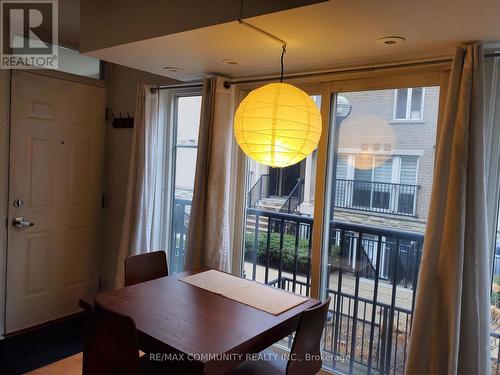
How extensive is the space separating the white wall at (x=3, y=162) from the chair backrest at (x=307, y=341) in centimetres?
244

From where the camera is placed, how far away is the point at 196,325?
1.66 m

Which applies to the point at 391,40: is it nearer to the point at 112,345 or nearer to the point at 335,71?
the point at 335,71

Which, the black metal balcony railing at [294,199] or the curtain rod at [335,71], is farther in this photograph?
the black metal balcony railing at [294,199]

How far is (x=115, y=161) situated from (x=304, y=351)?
2.54m

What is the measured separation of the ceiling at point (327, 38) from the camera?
4.70 feet

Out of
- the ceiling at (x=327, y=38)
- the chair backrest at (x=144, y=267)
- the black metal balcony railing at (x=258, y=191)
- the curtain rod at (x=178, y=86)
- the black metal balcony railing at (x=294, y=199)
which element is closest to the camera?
the ceiling at (x=327, y=38)

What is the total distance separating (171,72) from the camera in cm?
272

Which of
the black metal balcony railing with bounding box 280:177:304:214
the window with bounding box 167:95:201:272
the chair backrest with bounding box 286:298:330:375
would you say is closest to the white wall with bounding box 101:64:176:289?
the window with bounding box 167:95:201:272

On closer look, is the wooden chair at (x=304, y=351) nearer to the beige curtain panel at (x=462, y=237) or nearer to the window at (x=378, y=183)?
the beige curtain panel at (x=462, y=237)

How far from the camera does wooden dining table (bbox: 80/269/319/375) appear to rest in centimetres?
146

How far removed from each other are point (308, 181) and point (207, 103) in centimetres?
89

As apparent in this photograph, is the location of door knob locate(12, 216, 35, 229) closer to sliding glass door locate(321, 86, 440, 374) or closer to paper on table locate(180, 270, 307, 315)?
paper on table locate(180, 270, 307, 315)

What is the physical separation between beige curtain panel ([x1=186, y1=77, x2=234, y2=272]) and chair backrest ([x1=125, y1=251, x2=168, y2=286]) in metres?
0.29

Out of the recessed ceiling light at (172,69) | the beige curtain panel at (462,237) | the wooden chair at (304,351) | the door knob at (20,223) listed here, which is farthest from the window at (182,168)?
Answer: the beige curtain panel at (462,237)
